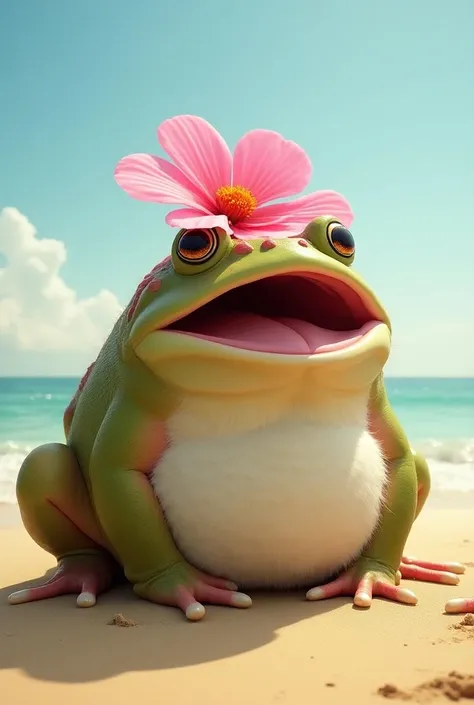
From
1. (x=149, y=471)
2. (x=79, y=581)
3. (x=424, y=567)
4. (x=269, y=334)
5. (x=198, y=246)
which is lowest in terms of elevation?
(x=79, y=581)

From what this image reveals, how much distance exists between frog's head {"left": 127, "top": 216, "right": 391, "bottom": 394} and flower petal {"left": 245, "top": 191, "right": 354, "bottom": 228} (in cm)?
23

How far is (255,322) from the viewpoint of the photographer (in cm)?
250

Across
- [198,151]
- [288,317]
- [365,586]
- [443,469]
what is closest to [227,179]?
[198,151]

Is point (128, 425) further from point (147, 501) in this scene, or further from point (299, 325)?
point (299, 325)

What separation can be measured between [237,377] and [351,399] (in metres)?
0.45

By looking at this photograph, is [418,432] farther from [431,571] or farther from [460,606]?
[460,606]

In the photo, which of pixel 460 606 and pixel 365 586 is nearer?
pixel 460 606

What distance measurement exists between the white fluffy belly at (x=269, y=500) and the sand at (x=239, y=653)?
0.15 meters

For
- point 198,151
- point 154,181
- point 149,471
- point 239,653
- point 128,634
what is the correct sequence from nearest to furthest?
1. point 239,653
2. point 128,634
3. point 149,471
4. point 154,181
5. point 198,151

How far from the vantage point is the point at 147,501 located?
240cm

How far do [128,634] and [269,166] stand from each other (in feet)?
5.74

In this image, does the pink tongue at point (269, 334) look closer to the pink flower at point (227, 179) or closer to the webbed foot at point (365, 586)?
the pink flower at point (227, 179)

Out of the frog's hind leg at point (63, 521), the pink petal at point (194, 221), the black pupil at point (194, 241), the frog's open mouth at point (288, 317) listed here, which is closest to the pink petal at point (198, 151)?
the pink petal at point (194, 221)

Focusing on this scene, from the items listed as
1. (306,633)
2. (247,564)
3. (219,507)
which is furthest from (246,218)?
(306,633)
